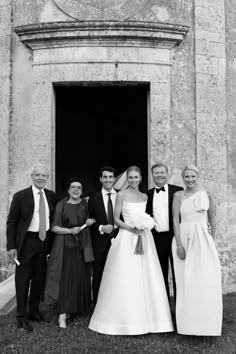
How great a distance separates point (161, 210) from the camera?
5.23m

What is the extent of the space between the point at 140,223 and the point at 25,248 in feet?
4.67

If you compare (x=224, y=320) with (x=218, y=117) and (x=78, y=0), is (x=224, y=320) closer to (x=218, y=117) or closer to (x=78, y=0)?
(x=218, y=117)

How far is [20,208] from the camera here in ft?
16.9

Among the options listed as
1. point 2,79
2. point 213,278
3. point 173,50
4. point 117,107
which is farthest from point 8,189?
point 117,107

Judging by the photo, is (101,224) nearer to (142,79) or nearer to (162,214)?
(162,214)

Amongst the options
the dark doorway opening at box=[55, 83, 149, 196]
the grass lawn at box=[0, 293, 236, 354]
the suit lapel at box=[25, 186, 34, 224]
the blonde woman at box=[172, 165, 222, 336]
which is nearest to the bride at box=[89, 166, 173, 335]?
the grass lawn at box=[0, 293, 236, 354]

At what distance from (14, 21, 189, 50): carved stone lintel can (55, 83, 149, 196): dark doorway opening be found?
5.54 metres

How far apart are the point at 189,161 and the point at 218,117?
100 cm

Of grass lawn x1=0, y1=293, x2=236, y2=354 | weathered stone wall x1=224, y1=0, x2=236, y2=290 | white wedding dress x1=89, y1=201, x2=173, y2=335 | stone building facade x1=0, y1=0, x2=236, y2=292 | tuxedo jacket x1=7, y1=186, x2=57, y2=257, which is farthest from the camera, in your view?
weathered stone wall x1=224, y1=0, x2=236, y2=290

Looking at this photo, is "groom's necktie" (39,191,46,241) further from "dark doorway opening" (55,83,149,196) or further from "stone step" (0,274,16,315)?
"dark doorway opening" (55,83,149,196)

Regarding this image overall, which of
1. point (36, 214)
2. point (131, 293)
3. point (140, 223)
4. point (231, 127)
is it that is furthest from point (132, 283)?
point (231, 127)

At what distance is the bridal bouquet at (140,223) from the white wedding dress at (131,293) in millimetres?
48

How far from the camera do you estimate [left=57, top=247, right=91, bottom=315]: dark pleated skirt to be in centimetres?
510

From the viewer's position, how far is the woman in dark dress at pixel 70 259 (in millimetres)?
5121
